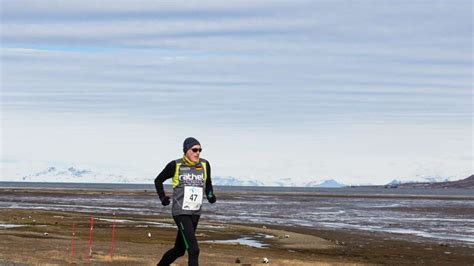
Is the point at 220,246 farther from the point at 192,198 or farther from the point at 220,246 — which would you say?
the point at 192,198

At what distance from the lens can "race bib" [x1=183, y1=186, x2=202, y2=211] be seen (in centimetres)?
1563

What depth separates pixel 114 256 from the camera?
22.2 meters

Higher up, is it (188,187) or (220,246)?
(188,187)

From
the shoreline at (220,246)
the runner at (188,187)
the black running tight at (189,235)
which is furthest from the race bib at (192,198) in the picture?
the shoreline at (220,246)

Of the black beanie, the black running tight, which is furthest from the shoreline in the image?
the black beanie

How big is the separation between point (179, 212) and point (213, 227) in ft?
82.6

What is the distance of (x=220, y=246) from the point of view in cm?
2939

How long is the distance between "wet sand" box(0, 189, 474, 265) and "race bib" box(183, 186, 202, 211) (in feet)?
17.8

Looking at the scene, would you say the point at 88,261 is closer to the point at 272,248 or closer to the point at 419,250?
the point at 272,248

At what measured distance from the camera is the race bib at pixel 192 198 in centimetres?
1563

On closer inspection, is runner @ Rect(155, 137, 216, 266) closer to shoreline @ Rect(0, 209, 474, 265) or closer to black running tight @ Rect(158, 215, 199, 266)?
black running tight @ Rect(158, 215, 199, 266)

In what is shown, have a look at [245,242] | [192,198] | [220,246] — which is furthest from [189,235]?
[245,242]

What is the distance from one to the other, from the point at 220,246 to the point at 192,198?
13.9 m

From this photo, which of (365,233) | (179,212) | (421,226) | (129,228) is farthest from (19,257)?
(421,226)
